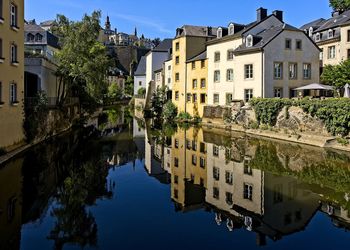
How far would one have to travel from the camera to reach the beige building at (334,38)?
41.2 metres

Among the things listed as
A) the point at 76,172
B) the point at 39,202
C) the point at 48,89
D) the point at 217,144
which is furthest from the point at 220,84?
the point at 39,202

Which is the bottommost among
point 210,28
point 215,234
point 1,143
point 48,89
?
point 215,234

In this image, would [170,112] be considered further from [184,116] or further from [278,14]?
[278,14]

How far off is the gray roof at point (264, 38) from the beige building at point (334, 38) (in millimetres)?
9207

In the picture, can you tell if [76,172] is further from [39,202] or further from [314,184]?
[314,184]

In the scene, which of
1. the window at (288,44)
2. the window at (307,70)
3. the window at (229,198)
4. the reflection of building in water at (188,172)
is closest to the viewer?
the window at (229,198)

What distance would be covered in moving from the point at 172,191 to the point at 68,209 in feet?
14.1

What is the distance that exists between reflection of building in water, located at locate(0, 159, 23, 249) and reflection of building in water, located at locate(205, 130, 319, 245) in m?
5.41

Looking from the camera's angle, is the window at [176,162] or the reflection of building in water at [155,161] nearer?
the reflection of building in water at [155,161]

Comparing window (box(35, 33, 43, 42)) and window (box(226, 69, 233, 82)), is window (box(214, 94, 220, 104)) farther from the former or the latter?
window (box(35, 33, 43, 42))

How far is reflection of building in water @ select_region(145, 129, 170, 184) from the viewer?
16889mm

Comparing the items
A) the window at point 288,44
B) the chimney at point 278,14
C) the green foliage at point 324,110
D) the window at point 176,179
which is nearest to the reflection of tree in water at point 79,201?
the window at point 176,179

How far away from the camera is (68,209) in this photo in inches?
440

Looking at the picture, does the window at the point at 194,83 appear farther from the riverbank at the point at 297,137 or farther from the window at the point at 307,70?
the window at the point at 307,70
